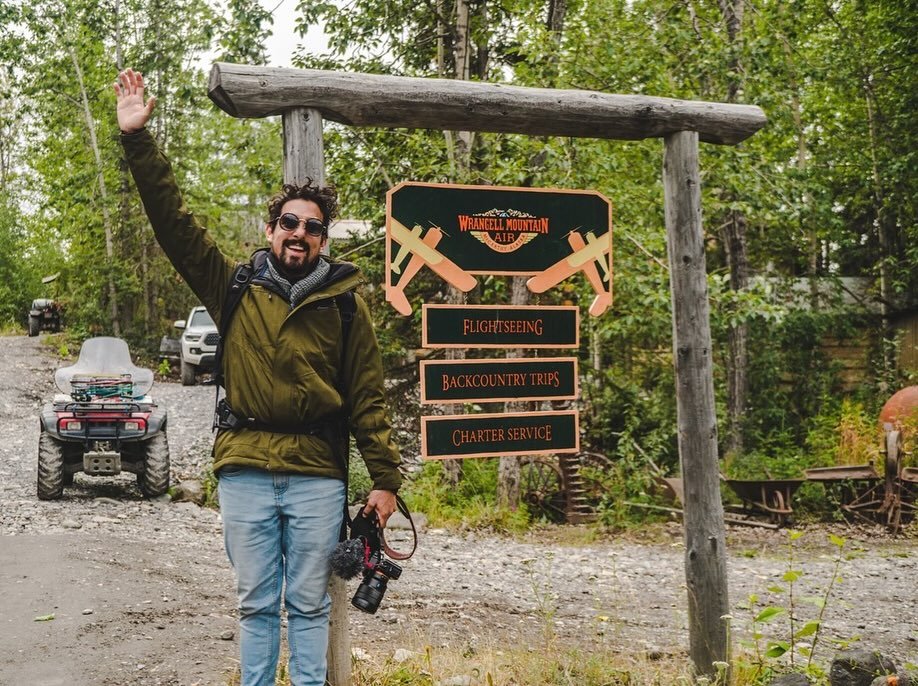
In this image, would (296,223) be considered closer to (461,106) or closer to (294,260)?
(294,260)

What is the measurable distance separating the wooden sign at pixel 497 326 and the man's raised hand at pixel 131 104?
5.62ft

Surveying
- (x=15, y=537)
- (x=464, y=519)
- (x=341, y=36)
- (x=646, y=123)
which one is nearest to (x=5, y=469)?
(x=15, y=537)

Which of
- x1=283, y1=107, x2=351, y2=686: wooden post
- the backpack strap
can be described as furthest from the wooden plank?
the backpack strap

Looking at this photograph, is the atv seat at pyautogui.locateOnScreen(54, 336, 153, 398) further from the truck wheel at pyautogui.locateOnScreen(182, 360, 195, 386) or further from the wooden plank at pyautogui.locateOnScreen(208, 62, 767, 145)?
the truck wheel at pyautogui.locateOnScreen(182, 360, 195, 386)

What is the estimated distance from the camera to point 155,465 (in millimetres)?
11242

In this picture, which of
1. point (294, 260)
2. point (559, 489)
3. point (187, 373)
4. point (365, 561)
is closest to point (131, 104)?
point (294, 260)

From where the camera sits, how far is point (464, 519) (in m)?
10.9

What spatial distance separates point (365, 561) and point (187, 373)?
65.8 ft

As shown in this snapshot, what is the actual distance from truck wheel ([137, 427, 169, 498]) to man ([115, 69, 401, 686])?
7.90 m

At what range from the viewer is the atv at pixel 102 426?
10784mm

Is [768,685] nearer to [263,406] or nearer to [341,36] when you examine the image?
[263,406]

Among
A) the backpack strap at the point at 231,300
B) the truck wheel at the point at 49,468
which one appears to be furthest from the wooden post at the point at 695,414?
the truck wheel at the point at 49,468

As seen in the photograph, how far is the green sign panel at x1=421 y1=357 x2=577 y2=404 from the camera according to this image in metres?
4.96

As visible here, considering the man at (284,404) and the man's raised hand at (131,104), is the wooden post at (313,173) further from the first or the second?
the man's raised hand at (131,104)
